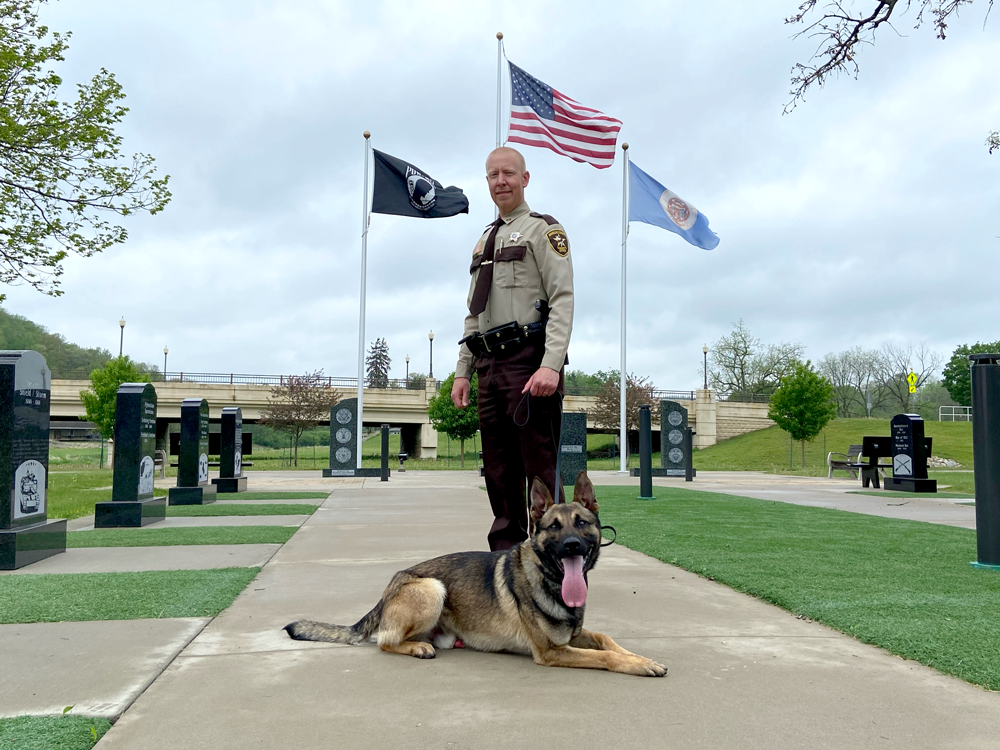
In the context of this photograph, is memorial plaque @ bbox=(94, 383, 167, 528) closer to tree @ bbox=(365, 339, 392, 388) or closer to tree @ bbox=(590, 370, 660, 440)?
tree @ bbox=(590, 370, 660, 440)

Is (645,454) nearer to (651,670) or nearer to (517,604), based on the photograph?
(517,604)

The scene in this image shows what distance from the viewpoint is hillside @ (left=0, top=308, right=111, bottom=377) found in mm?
67312

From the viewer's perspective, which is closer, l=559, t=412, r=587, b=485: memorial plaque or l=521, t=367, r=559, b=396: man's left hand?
l=521, t=367, r=559, b=396: man's left hand

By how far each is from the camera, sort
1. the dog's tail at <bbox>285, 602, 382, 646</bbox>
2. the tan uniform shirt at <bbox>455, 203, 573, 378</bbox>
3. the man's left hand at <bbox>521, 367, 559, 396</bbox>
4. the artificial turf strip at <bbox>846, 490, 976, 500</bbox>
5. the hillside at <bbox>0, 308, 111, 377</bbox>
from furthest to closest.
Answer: the hillside at <bbox>0, 308, 111, 377</bbox>, the artificial turf strip at <bbox>846, 490, 976, 500</bbox>, the tan uniform shirt at <bbox>455, 203, 573, 378</bbox>, the man's left hand at <bbox>521, 367, 559, 396</bbox>, the dog's tail at <bbox>285, 602, 382, 646</bbox>

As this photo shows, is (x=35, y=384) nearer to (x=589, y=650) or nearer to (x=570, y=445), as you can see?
(x=589, y=650)

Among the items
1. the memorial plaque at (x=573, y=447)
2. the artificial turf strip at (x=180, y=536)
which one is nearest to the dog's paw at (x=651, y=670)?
the artificial turf strip at (x=180, y=536)

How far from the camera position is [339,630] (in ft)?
11.8

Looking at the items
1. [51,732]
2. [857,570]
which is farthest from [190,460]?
[51,732]

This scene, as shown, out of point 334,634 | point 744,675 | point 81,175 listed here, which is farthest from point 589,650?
point 81,175

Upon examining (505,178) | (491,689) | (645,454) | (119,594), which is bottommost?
(119,594)

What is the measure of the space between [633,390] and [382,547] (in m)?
42.8

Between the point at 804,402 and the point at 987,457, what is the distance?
3277cm

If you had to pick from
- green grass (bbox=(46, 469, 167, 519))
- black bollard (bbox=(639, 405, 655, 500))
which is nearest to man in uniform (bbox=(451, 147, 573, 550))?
green grass (bbox=(46, 469, 167, 519))

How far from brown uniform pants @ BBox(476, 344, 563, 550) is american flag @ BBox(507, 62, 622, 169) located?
13150mm
